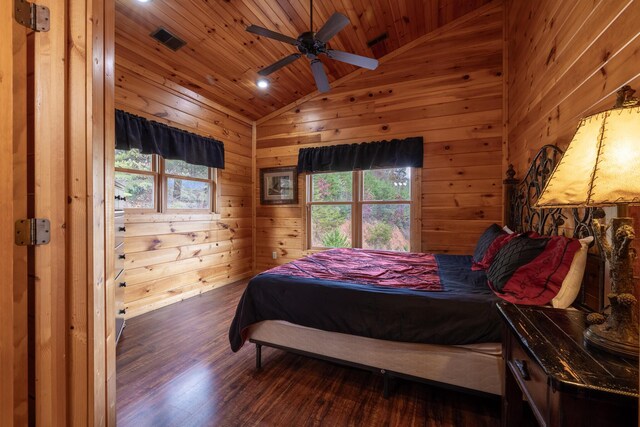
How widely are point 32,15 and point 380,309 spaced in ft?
6.23

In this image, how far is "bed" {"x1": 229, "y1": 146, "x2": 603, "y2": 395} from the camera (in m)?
1.46

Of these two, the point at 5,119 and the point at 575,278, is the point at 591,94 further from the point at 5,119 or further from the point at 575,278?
the point at 5,119

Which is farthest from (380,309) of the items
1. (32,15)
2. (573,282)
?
(32,15)

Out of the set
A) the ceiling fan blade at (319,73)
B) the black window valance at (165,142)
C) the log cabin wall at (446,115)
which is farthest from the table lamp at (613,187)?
the black window valance at (165,142)

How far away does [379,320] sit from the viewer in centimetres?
162

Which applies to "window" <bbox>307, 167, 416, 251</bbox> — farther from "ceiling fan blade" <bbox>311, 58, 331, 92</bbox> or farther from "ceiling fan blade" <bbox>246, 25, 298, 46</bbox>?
"ceiling fan blade" <bbox>246, 25, 298, 46</bbox>

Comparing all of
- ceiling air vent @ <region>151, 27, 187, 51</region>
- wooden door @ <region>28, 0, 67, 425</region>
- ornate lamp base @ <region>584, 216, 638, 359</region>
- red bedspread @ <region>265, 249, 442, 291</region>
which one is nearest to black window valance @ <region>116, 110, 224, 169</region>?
ceiling air vent @ <region>151, 27, 187, 51</region>

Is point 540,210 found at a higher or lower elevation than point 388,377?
higher

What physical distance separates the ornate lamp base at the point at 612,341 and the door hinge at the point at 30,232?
1.72 m

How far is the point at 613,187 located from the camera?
26.2 inches

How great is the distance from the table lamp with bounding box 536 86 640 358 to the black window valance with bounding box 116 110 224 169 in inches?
135

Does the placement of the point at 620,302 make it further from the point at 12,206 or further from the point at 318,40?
the point at 318,40

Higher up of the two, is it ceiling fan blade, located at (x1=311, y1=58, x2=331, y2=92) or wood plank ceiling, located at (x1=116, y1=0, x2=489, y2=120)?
wood plank ceiling, located at (x1=116, y1=0, x2=489, y2=120)

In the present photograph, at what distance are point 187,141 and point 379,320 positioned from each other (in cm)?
322
